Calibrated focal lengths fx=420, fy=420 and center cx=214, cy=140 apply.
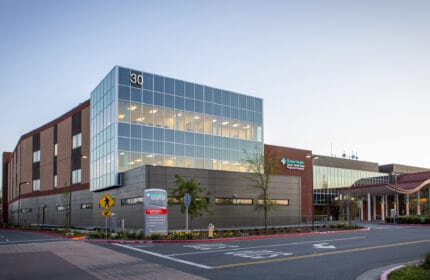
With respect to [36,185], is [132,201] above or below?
below

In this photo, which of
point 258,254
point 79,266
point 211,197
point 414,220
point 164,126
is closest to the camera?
point 79,266

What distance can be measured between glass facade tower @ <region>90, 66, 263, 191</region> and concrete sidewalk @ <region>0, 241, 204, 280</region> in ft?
83.1

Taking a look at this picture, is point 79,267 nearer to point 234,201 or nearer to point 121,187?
point 121,187

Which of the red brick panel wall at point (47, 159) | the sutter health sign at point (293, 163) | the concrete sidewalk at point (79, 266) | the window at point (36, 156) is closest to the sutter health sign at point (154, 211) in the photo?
→ the concrete sidewalk at point (79, 266)

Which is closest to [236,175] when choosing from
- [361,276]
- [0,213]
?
[361,276]

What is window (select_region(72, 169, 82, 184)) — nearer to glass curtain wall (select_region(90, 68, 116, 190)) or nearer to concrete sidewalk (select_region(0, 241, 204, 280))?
glass curtain wall (select_region(90, 68, 116, 190))

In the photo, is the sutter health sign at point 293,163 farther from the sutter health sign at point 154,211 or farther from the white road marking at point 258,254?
the white road marking at point 258,254

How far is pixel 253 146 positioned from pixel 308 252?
37.5 m

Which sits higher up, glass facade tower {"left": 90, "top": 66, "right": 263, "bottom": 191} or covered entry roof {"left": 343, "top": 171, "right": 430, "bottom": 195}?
glass facade tower {"left": 90, "top": 66, "right": 263, "bottom": 191}

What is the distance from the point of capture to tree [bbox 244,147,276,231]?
134 ft

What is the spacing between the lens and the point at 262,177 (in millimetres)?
45156

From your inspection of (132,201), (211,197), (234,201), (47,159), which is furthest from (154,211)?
(47,159)

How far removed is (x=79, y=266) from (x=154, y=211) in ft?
48.8

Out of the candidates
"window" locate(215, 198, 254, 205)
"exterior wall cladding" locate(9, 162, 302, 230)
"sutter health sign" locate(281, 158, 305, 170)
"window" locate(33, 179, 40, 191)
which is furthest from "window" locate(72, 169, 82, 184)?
"sutter health sign" locate(281, 158, 305, 170)
